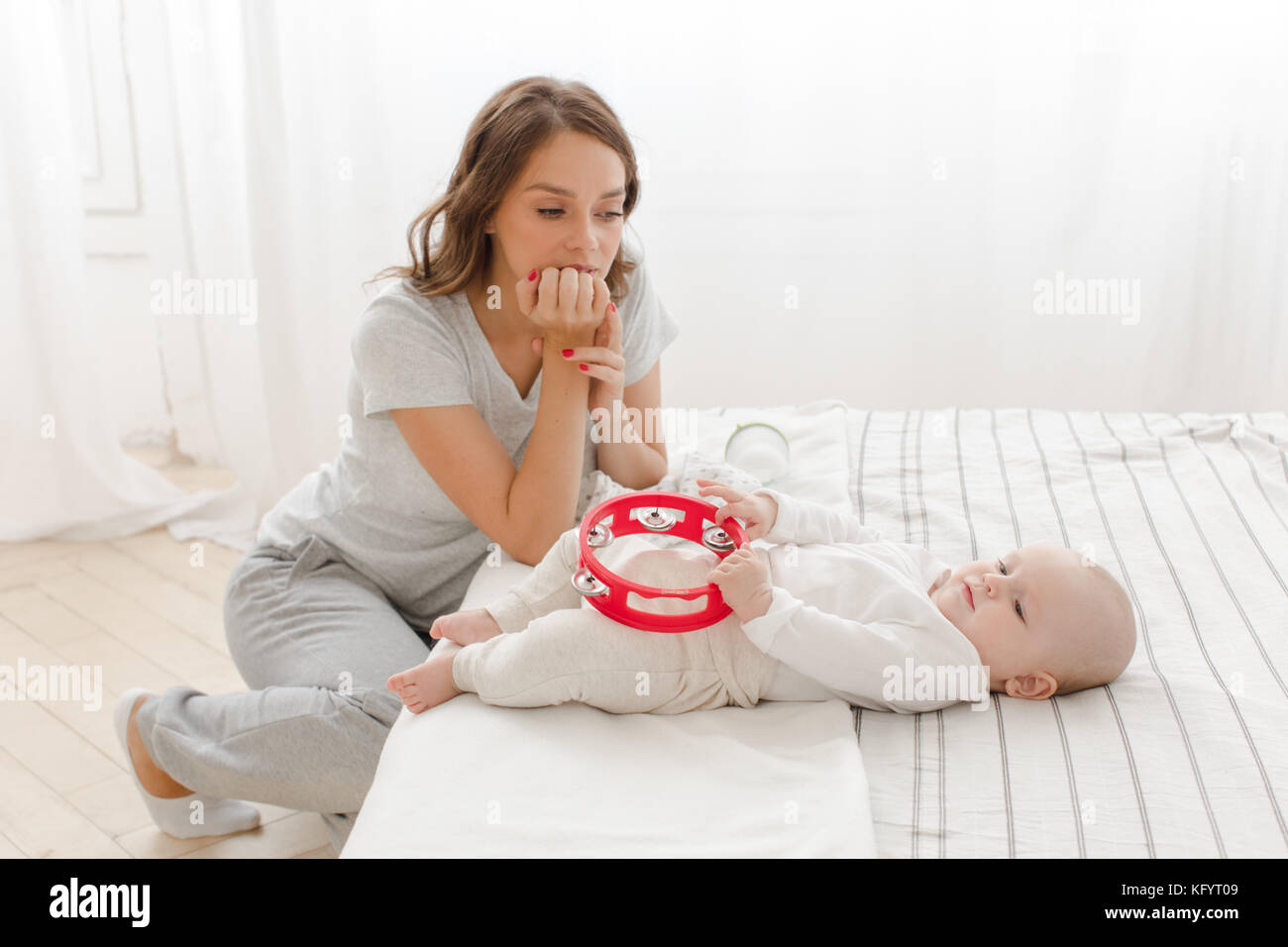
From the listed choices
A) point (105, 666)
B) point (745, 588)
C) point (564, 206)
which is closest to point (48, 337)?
point (105, 666)

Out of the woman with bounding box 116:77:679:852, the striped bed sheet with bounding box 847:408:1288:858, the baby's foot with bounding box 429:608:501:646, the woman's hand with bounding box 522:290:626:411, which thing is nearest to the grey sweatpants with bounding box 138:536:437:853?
the woman with bounding box 116:77:679:852

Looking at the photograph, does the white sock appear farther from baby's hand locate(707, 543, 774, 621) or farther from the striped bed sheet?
the striped bed sheet

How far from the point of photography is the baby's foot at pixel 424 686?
47.9 inches

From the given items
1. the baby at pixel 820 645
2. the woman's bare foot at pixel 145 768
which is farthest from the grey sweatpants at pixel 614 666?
the woman's bare foot at pixel 145 768

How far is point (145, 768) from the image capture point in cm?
163

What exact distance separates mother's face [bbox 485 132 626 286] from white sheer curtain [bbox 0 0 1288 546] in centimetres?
122

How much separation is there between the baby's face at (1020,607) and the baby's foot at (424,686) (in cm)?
56

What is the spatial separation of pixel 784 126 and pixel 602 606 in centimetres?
176

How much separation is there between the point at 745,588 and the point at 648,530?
248mm

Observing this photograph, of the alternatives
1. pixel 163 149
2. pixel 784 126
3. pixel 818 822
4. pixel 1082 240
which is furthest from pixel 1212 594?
pixel 163 149

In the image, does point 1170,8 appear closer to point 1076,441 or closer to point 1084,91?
point 1084,91

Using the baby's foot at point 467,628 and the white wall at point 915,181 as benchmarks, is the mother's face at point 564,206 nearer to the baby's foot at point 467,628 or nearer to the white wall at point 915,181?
the baby's foot at point 467,628

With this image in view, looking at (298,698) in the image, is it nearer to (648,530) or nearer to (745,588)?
(648,530)

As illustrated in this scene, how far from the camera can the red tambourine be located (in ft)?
3.96
